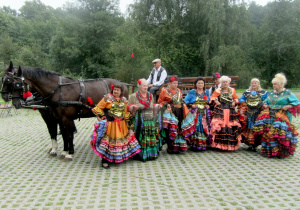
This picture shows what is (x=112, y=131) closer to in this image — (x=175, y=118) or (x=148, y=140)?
(x=148, y=140)

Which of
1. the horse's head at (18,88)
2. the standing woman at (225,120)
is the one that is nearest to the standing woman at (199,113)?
the standing woman at (225,120)

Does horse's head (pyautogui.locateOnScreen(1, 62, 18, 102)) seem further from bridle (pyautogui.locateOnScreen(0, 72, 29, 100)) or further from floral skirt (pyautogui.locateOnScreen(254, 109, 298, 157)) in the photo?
floral skirt (pyautogui.locateOnScreen(254, 109, 298, 157))

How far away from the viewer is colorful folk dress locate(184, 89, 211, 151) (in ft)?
19.7

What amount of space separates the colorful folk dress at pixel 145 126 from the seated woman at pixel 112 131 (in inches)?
10.4

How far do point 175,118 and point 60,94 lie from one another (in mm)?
2567

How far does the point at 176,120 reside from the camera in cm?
563

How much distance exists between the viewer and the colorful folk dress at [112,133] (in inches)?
194

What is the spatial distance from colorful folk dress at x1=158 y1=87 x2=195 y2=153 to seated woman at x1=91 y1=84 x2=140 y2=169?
0.96 meters

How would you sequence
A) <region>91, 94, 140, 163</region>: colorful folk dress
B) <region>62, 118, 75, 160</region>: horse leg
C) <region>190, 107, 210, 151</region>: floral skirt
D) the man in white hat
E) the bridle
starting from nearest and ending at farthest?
the bridle < <region>91, 94, 140, 163</region>: colorful folk dress < <region>62, 118, 75, 160</region>: horse leg < <region>190, 107, 210, 151</region>: floral skirt < the man in white hat

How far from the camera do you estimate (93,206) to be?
3457 mm

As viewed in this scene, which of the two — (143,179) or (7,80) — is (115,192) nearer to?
(143,179)

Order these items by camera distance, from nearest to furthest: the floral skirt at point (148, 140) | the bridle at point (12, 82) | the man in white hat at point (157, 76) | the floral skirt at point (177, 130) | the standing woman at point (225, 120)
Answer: the bridle at point (12, 82) → the floral skirt at point (148, 140) → the floral skirt at point (177, 130) → the standing woman at point (225, 120) → the man in white hat at point (157, 76)

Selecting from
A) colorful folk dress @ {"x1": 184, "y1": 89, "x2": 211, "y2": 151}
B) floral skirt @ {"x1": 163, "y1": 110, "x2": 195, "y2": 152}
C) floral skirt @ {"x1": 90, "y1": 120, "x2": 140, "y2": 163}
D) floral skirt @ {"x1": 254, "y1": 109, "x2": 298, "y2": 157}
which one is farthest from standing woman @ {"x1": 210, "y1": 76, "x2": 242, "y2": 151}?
floral skirt @ {"x1": 90, "y1": 120, "x2": 140, "y2": 163}

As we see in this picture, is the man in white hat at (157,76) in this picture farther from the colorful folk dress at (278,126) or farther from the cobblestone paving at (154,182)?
the colorful folk dress at (278,126)
